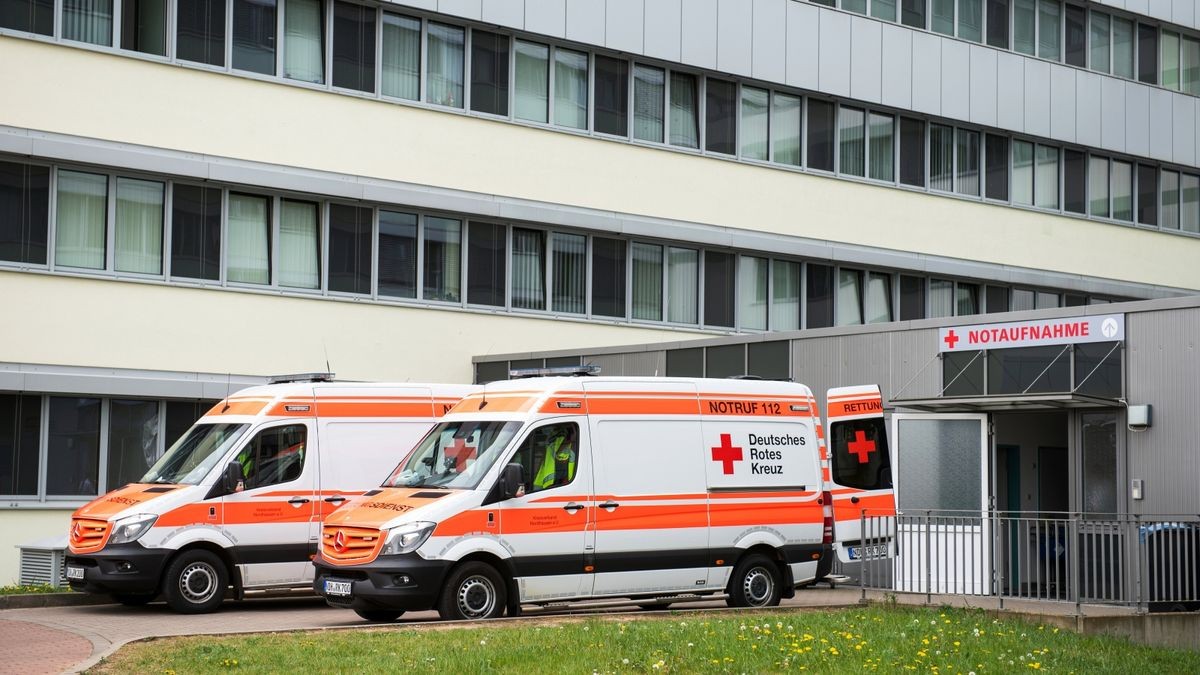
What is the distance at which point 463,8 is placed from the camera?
27.9 metres

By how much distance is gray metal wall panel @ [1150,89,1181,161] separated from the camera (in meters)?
38.3

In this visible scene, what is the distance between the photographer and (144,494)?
17891 mm

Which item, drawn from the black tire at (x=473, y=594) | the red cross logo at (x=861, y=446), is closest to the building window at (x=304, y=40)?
the red cross logo at (x=861, y=446)

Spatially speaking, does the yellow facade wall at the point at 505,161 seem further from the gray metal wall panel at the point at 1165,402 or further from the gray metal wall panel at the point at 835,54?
the gray metal wall panel at the point at 1165,402

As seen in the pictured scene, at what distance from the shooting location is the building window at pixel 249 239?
25.8 m

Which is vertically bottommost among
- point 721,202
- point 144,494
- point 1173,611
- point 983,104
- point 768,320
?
point 1173,611

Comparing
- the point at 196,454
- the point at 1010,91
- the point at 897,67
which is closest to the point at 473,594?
the point at 196,454

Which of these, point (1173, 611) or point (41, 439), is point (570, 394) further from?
point (41, 439)

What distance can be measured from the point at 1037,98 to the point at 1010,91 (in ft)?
2.99

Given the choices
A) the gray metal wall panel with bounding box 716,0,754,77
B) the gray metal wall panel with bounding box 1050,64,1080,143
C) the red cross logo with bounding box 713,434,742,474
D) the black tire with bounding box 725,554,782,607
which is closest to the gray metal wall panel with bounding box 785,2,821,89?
the gray metal wall panel with bounding box 716,0,754,77

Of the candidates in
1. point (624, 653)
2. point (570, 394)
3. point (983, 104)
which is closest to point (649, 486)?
point (570, 394)

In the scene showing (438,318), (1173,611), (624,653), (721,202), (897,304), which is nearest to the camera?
(624,653)

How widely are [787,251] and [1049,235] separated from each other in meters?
7.94

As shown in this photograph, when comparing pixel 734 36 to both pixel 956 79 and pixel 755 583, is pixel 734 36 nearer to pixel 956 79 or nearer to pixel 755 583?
pixel 956 79
